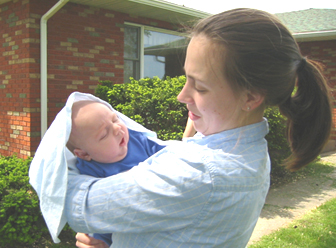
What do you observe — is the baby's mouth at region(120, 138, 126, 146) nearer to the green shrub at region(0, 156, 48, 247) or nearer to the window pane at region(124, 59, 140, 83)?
the green shrub at region(0, 156, 48, 247)

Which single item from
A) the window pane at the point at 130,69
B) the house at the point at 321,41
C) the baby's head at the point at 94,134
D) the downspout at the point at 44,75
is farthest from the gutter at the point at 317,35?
the baby's head at the point at 94,134

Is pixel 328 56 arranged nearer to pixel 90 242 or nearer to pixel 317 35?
pixel 317 35

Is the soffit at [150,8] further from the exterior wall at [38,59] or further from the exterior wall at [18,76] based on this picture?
the exterior wall at [18,76]

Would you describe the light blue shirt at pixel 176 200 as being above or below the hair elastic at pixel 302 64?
below

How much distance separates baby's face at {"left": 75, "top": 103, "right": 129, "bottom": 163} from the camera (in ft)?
4.60

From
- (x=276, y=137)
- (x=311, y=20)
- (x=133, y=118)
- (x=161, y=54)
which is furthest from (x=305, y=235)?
(x=311, y=20)

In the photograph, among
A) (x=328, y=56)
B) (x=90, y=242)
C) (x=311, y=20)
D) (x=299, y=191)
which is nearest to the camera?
(x=90, y=242)

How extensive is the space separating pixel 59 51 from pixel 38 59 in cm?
49

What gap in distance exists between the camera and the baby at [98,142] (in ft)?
4.58

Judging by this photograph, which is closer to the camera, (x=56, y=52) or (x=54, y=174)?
(x=54, y=174)

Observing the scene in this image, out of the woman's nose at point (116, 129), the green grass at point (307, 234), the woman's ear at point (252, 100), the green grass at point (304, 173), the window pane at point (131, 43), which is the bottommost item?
the green grass at point (304, 173)

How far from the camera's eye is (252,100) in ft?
3.96

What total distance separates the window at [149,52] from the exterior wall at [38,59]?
0.62 metres

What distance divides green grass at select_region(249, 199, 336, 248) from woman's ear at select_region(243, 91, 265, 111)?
3.42 metres
